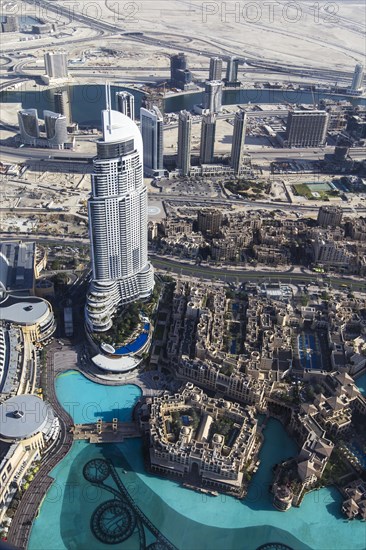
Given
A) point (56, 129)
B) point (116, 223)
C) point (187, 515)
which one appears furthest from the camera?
point (56, 129)

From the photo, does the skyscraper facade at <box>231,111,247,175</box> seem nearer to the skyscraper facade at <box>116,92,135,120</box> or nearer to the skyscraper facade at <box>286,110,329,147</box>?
the skyscraper facade at <box>286,110,329,147</box>

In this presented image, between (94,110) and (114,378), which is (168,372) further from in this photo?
(94,110)

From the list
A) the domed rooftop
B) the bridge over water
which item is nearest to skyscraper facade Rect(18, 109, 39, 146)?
the domed rooftop

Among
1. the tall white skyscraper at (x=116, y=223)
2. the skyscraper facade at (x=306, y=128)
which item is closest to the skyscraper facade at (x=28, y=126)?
the skyscraper facade at (x=306, y=128)

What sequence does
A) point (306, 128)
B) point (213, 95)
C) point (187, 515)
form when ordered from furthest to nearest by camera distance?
point (213, 95) < point (306, 128) < point (187, 515)

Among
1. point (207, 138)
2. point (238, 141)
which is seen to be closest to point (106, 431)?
point (238, 141)

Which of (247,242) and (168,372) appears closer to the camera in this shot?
(168,372)

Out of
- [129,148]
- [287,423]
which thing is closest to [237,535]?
[287,423]

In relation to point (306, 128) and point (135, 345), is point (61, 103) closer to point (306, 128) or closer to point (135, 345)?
point (306, 128)
